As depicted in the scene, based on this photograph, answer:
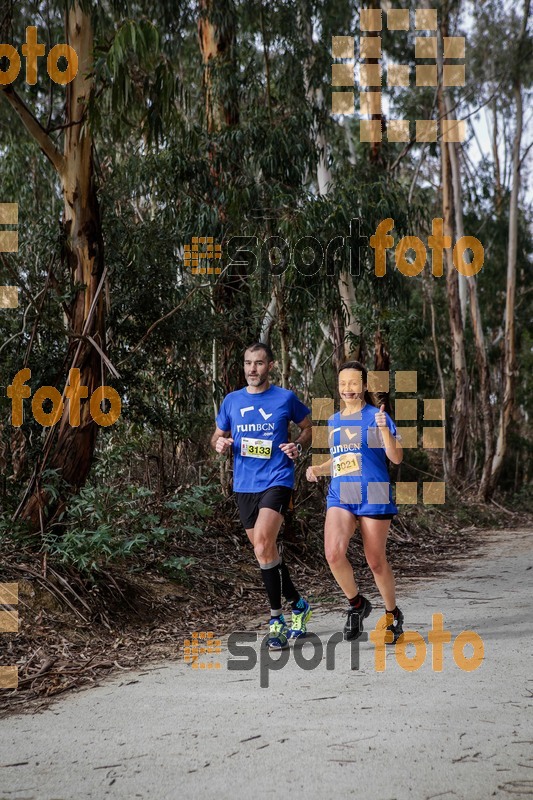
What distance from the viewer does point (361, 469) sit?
668 cm

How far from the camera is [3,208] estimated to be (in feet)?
38.1

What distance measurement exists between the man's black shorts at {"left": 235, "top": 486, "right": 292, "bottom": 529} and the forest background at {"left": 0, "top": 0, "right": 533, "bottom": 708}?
1136 mm

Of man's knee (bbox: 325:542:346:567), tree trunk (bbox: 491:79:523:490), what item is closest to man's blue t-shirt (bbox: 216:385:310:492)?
man's knee (bbox: 325:542:346:567)

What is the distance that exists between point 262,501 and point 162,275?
3.67 meters

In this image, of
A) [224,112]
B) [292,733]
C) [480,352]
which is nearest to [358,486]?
[292,733]

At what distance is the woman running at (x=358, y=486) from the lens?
6684 millimetres

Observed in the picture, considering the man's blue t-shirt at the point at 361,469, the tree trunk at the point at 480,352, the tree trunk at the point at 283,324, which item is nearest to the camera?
the man's blue t-shirt at the point at 361,469

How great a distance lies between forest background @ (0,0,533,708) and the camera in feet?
27.8

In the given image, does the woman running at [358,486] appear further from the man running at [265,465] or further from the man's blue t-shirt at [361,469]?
the man running at [265,465]

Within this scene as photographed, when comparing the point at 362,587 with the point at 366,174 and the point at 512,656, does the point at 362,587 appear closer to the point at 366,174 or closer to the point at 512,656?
the point at 512,656

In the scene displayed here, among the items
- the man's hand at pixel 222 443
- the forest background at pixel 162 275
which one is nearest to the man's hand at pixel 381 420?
the man's hand at pixel 222 443

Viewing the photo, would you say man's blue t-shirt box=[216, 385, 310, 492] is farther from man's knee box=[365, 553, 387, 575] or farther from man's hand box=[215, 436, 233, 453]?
man's knee box=[365, 553, 387, 575]

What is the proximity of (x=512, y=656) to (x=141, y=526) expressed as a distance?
3.54 meters

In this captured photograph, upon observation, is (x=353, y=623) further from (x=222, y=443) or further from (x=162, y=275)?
(x=162, y=275)
